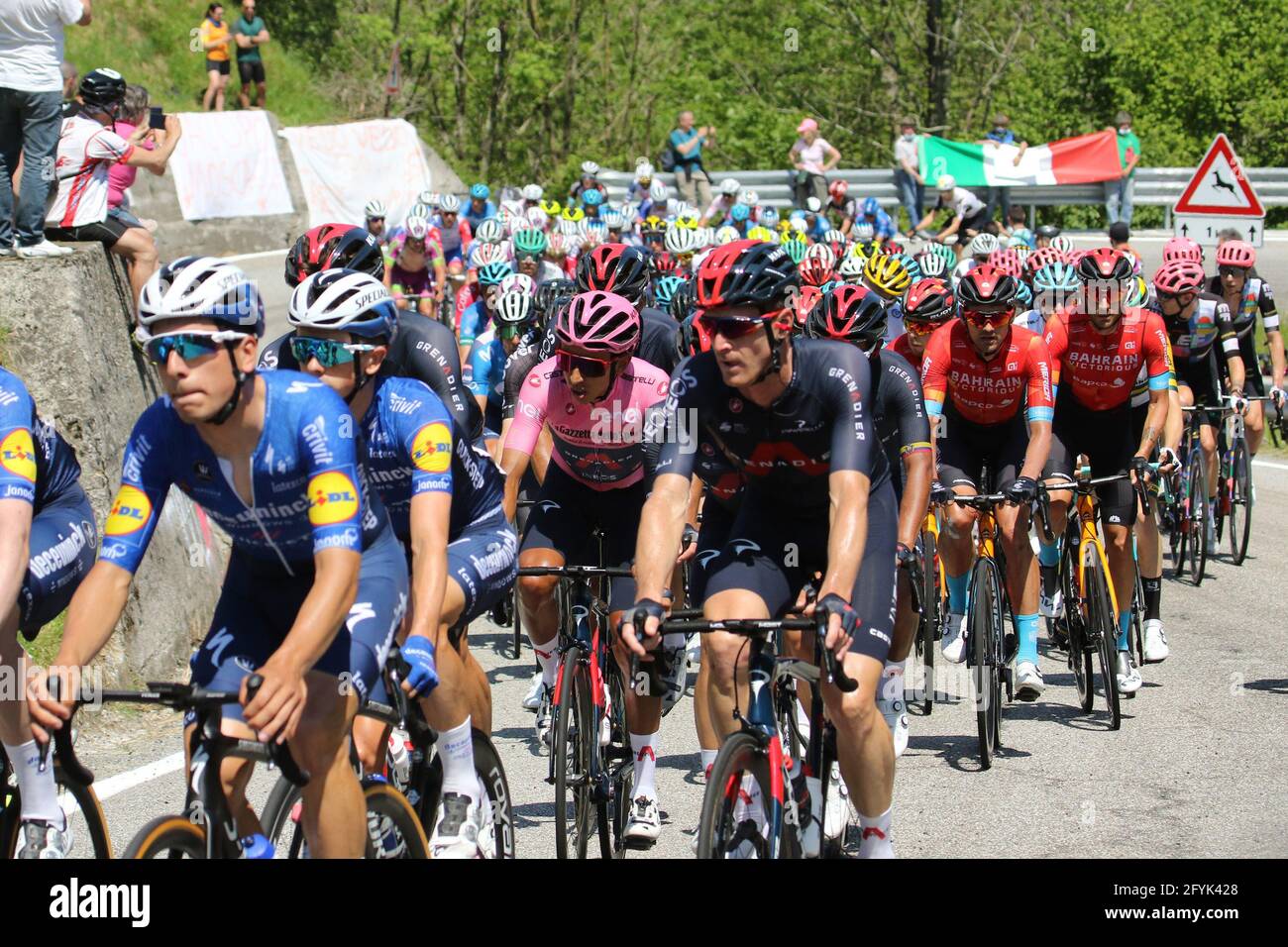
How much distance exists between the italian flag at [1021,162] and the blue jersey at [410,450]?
25.4 metres

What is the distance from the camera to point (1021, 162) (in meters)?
30.9

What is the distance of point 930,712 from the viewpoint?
374 inches

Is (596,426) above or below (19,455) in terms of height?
below

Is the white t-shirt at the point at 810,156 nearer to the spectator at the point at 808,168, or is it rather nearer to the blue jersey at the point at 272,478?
the spectator at the point at 808,168

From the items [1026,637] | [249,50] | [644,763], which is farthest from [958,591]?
[249,50]

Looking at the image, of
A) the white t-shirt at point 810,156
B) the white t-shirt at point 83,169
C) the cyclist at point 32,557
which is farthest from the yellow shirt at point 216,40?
the cyclist at point 32,557

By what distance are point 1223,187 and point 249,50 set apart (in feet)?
57.2

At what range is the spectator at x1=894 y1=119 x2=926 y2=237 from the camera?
98.8 ft

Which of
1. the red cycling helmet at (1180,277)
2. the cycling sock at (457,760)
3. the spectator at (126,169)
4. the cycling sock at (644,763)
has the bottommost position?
the cycling sock at (644,763)

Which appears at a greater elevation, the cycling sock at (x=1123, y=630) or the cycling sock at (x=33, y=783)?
the cycling sock at (x=33, y=783)

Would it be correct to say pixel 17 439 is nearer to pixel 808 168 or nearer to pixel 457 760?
pixel 457 760

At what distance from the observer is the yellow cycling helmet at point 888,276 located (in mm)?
10984

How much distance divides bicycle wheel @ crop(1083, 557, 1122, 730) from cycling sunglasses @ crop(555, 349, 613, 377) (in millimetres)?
3228

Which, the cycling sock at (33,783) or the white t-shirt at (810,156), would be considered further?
the white t-shirt at (810,156)
